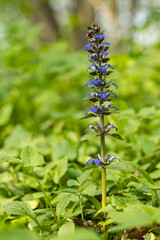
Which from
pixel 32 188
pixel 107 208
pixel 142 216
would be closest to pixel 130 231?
pixel 107 208

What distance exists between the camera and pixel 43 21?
771 centimetres

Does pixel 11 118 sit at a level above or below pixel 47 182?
above

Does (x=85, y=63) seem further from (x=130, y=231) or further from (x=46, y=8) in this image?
(x=46, y=8)

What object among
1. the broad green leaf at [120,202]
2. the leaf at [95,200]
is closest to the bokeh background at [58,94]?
the leaf at [95,200]

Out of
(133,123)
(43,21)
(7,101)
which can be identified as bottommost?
(133,123)

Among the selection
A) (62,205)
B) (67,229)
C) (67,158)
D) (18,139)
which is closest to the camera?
(67,229)

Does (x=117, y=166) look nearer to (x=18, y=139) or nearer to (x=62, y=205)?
(x=62, y=205)

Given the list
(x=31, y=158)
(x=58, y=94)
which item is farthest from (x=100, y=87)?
(x=58, y=94)

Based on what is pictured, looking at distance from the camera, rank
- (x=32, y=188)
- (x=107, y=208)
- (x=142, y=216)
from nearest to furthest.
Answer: (x=142, y=216) → (x=107, y=208) → (x=32, y=188)

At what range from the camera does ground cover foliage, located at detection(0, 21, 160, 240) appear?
144cm

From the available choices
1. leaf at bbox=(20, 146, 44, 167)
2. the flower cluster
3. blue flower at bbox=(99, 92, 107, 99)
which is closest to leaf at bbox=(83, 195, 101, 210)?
the flower cluster

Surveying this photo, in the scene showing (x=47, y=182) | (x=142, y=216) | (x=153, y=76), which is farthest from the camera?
(x=153, y=76)

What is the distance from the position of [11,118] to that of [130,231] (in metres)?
3.11

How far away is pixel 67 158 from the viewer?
211 cm
